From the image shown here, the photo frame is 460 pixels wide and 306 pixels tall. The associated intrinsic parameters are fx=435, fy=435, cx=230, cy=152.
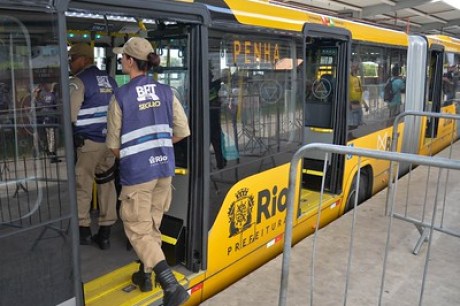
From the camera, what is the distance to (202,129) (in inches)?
125

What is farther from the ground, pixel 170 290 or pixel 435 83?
pixel 435 83

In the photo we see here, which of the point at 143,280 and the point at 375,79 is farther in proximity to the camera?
the point at 375,79

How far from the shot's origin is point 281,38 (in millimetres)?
3969

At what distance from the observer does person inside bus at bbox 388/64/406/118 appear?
22.2 ft

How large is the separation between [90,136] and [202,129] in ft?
3.49

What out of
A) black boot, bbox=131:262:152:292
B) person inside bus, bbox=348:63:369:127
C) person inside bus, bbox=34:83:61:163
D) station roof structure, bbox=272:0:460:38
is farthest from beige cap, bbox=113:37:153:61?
station roof structure, bbox=272:0:460:38

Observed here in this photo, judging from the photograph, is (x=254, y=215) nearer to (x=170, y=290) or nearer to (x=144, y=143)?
(x=170, y=290)

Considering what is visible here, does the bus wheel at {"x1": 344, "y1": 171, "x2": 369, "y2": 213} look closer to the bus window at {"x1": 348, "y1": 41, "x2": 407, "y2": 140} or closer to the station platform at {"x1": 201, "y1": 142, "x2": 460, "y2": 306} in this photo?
the bus window at {"x1": 348, "y1": 41, "x2": 407, "y2": 140}

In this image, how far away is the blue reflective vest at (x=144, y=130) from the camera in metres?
2.84

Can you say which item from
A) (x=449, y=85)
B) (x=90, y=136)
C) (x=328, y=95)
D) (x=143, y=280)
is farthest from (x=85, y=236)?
(x=449, y=85)

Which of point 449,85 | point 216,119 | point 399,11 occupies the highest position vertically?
point 399,11

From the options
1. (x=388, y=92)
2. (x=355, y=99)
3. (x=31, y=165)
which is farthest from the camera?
(x=388, y=92)

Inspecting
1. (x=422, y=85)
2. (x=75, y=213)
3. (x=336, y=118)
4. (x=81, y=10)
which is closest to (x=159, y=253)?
(x=75, y=213)

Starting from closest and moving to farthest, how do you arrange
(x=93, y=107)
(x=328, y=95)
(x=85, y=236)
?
(x=93, y=107)
(x=85, y=236)
(x=328, y=95)
